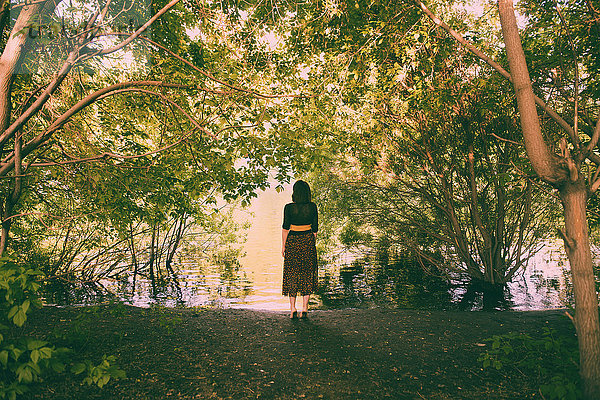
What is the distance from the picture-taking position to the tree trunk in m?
3.00

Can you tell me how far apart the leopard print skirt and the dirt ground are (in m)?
0.64

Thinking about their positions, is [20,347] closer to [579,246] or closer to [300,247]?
[300,247]

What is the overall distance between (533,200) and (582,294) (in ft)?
32.2

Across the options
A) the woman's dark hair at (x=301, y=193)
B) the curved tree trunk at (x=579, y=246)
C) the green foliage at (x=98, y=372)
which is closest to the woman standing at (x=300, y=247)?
the woman's dark hair at (x=301, y=193)

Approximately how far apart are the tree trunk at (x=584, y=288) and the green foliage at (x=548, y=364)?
0.52 feet

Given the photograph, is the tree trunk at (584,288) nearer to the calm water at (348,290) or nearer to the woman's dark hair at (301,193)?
the woman's dark hair at (301,193)

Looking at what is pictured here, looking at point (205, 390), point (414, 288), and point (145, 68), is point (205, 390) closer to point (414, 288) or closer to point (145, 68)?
point (145, 68)

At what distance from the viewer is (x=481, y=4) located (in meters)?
8.98

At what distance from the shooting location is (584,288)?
9.92 ft

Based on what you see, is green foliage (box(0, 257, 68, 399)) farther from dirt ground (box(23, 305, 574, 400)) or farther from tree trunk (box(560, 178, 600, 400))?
tree trunk (box(560, 178, 600, 400))

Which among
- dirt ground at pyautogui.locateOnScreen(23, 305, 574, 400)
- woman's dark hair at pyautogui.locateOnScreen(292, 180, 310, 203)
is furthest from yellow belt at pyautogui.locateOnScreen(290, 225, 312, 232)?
dirt ground at pyautogui.locateOnScreen(23, 305, 574, 400)

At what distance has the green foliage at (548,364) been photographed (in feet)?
9.73

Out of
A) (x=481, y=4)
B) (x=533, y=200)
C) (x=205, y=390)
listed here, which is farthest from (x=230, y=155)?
(x=533, y=200)

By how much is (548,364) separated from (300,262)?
3.51m
